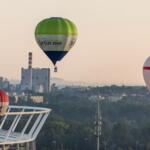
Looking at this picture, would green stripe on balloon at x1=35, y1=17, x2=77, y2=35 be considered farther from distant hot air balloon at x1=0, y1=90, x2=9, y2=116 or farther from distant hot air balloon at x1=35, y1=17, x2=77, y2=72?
distant hot air balloon at x1=0, y1=90, x2=9, y2=116

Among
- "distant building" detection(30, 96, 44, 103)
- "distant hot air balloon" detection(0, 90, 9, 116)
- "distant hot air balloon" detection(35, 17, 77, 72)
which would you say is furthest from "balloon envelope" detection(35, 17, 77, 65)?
"distant building" detection(30, 96, 44, 103)

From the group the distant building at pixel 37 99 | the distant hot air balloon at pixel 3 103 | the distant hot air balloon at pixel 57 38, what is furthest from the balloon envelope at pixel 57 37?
the distant building at pixel 37 99

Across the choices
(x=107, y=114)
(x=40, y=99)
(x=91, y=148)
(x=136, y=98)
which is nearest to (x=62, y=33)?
(x=91, y=148)

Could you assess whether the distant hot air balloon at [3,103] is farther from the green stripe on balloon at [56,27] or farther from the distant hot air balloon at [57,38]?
the green stripe on balloon at [56,27]

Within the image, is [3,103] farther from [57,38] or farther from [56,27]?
[56,27]

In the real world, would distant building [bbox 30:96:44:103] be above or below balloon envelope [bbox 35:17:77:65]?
below

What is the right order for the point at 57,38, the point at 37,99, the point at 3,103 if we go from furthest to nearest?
the point at 37,99 < the point at 57,38 < the point at 3,103

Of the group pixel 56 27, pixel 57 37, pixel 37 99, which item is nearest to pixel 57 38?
pixel 57 37

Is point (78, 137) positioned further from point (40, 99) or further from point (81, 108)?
point (40, 99)
